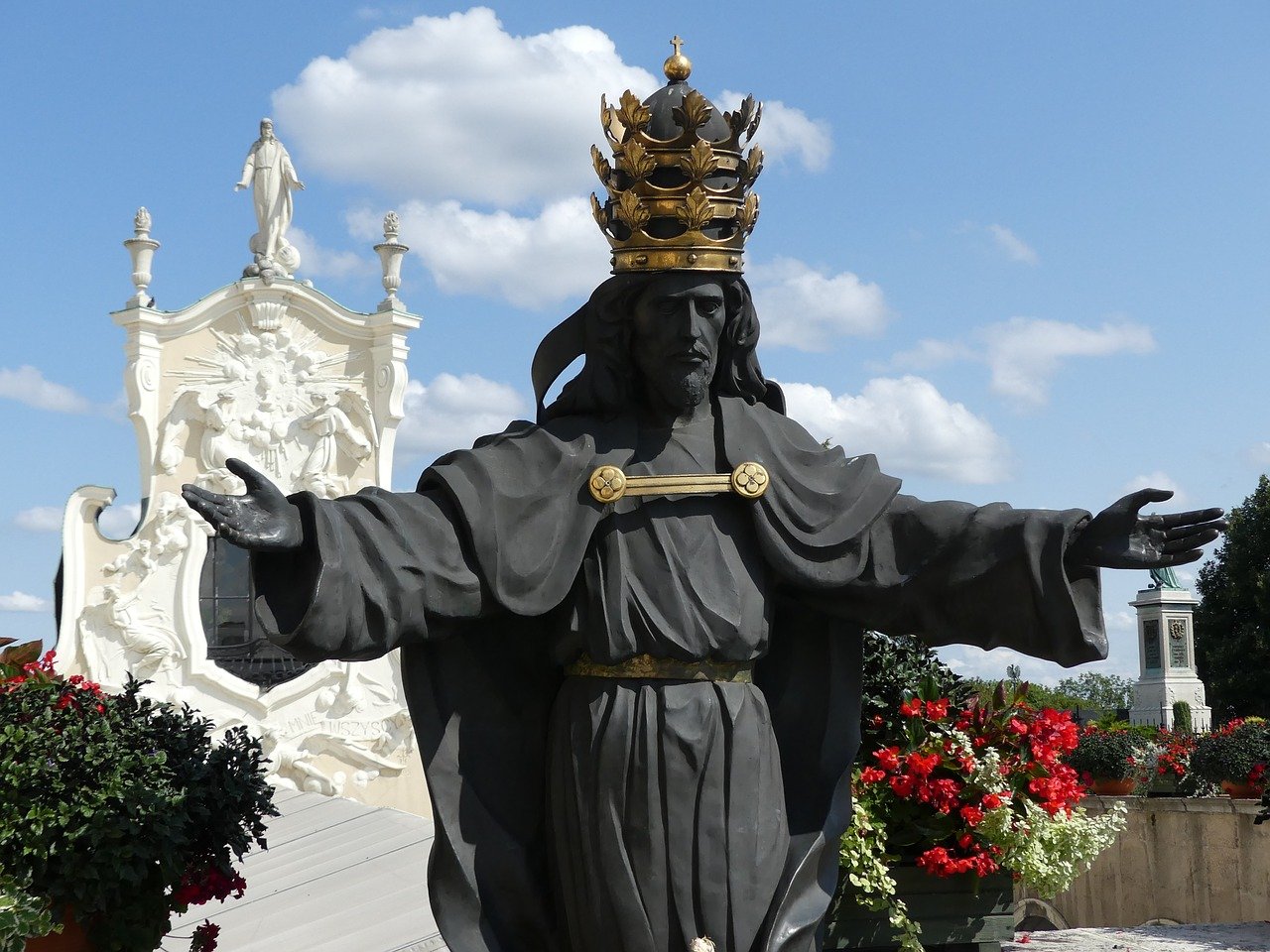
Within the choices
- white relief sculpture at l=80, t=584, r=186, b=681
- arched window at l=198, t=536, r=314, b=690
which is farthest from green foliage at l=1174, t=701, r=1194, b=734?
white relief sculpture at l=80, t=584, r=186, b=681

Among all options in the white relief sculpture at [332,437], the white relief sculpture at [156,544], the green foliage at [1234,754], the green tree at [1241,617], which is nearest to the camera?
the green foliage at [1234,754]

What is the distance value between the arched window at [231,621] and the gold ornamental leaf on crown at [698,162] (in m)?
10.2

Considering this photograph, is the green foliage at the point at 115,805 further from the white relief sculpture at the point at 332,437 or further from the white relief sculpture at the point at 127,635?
the white relief sculpture at the point at 332,437

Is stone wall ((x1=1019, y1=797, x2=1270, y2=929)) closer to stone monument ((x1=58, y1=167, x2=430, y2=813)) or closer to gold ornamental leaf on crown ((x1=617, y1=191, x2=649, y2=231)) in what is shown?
stone monument ((x1=58, y1=167, x2=430, y2=813))

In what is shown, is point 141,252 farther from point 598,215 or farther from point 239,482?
point 598,215

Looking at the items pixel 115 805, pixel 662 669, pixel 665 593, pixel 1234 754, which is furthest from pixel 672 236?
pixel 1234 754

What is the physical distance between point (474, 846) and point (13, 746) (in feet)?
6.25

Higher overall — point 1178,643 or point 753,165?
point 753,165

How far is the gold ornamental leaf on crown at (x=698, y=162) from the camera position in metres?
3.48

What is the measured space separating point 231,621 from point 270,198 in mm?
3660

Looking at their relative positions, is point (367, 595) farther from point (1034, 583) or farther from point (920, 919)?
point (920, 919)

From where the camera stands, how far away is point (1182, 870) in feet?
32.8

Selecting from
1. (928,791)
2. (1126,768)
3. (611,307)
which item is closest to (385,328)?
(1126,768)

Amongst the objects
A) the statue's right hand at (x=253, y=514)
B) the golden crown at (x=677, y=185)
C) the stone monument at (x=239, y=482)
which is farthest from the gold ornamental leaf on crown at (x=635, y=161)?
the stone monument at (x=239, y=482)
